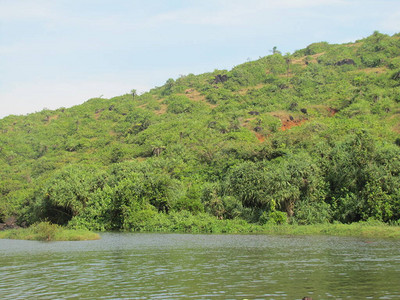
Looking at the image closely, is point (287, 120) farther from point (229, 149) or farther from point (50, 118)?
point (50, 118)

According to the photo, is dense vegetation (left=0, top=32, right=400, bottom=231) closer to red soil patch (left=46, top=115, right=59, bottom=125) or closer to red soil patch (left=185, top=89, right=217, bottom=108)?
red soil patch (left=46, top=115, right=59, bottom=125)

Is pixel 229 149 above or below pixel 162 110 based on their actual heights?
below

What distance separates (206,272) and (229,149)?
66.9 m

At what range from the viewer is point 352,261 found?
27.3 meters

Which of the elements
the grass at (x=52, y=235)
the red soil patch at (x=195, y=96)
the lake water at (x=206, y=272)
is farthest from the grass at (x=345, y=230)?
the red soil patch at (x=195, y=96)

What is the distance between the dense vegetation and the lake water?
22333 millimetres

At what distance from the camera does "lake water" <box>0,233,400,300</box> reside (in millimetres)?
18875

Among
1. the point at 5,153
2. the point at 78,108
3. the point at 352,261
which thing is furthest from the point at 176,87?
the point at 352,261

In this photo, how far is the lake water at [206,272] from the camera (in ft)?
61.9

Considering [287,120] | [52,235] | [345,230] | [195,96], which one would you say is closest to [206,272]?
[52,235]

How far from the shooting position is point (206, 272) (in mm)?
24031

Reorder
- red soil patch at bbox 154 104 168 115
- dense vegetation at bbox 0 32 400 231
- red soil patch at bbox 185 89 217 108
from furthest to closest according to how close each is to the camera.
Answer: red soil patch at bbox 185 89 217 108 < red soil patch at bbox 154 104 168 115 < dense vegetation at bbox 0 32 400 231

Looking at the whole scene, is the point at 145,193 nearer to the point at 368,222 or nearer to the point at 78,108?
the point at 368,222

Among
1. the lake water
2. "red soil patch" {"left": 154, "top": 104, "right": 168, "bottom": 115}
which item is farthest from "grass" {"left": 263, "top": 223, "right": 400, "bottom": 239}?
"red soil patch" {"left": 154, "top": 104, "right": 168, "bottom": 115}
